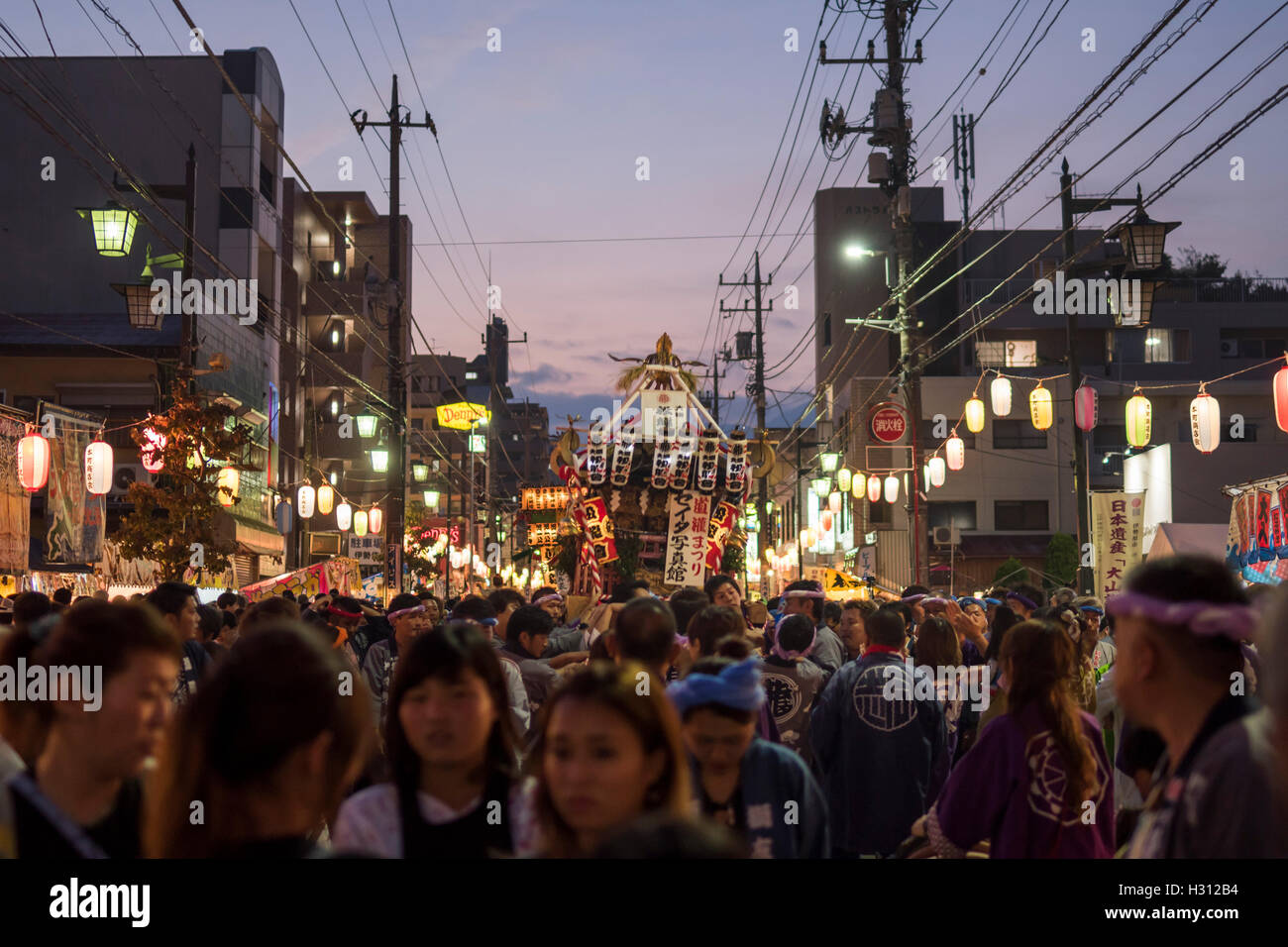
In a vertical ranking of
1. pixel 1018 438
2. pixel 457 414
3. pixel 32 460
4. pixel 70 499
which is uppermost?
pixel 457 414

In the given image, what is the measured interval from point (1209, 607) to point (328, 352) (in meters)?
48.3

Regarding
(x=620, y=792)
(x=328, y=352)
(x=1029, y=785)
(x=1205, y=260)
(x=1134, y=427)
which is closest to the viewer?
(x=620, y=792)

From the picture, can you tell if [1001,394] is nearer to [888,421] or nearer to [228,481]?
[888,421]

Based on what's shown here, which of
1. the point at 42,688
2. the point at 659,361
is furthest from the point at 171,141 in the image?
the point at 42,688

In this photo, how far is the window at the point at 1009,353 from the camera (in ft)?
145

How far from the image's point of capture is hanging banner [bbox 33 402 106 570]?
1809 cm

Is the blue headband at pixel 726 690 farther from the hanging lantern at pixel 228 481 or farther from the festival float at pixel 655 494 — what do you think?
the hanging lantern at pixel 228 481

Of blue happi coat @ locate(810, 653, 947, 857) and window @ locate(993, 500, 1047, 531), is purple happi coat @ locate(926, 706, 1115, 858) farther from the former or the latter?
window @ locate(993, 500, 1047, 531)

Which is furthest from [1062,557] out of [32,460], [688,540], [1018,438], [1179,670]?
[1179,670]

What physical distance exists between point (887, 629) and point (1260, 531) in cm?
1104

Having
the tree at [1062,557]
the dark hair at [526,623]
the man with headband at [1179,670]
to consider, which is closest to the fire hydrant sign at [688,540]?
the dark hair at [526,623]

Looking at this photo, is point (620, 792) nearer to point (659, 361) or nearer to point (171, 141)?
point (659, 361)

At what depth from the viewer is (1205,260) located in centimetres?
5562

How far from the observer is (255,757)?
3.03 meters
